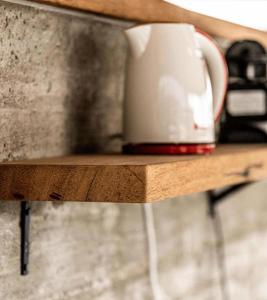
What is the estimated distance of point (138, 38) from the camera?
985mm

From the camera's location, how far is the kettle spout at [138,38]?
0.97m

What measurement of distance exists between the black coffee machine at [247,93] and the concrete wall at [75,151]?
205 mm

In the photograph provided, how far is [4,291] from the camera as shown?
916 millimetres

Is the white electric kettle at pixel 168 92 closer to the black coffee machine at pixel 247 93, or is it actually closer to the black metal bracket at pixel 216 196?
the black coffee machine at pixel 247 93

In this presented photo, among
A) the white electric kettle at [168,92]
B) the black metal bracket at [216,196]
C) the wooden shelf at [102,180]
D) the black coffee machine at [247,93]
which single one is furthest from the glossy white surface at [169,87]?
the black metal bracket at [216,196]

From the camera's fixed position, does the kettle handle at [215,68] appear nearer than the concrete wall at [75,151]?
No

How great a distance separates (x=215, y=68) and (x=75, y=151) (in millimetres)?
282

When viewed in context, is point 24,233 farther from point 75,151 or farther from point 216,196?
point 216,196

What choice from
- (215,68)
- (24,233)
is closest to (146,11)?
(215,68)

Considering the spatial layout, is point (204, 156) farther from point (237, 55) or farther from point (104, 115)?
point (237, 55)

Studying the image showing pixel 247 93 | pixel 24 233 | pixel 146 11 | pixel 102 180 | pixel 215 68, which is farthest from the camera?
pixel 247 93

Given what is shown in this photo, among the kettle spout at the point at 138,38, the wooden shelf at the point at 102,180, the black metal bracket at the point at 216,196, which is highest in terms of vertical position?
the kettle spout at the point at 138,38

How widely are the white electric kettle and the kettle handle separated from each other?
1.6 inches

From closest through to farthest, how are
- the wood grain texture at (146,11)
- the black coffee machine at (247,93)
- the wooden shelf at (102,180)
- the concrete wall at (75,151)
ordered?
the wooden shelf at (102,180) → the concrete wall at (75,151) → the wood grain texture at (146,11) → the black coffee machine at (247,93)
